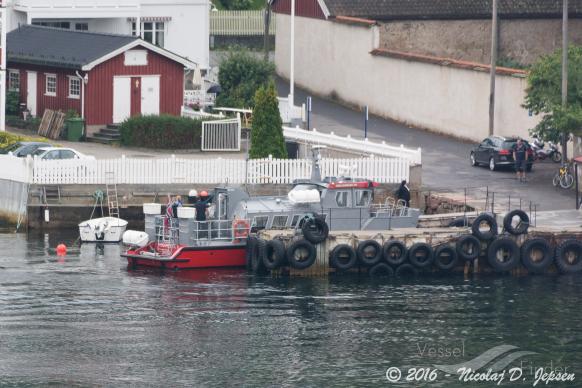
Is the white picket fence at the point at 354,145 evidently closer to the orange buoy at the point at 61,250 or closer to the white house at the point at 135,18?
the orange buoy at the point at 61,250

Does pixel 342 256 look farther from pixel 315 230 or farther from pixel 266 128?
pixel 266 128

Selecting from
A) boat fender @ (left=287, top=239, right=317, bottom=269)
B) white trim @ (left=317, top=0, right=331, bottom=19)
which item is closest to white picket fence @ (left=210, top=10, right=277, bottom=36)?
white trim @ (left=317, top=0, right=331, bottom=19)

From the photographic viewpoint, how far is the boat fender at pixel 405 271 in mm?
47188

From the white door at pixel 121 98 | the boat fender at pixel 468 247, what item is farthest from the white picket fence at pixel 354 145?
the boat fender at pixel 468 247

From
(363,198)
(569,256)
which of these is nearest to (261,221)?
(363,198)

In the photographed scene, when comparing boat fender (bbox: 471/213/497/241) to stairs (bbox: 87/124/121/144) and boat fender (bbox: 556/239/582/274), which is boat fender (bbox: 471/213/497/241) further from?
stairs (bbox: 87/124/121/144)

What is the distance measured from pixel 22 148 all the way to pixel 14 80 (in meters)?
13.0

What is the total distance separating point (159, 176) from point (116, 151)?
22.5 ft

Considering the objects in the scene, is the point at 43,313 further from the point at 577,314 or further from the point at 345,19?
the point at 345,19

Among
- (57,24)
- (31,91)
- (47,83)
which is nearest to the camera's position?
(47,83)

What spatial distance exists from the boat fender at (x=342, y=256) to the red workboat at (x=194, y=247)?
107 inches

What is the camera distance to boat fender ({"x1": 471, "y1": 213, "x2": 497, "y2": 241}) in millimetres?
47531

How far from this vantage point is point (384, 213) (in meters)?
48.9

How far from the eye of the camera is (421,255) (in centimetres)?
4716
